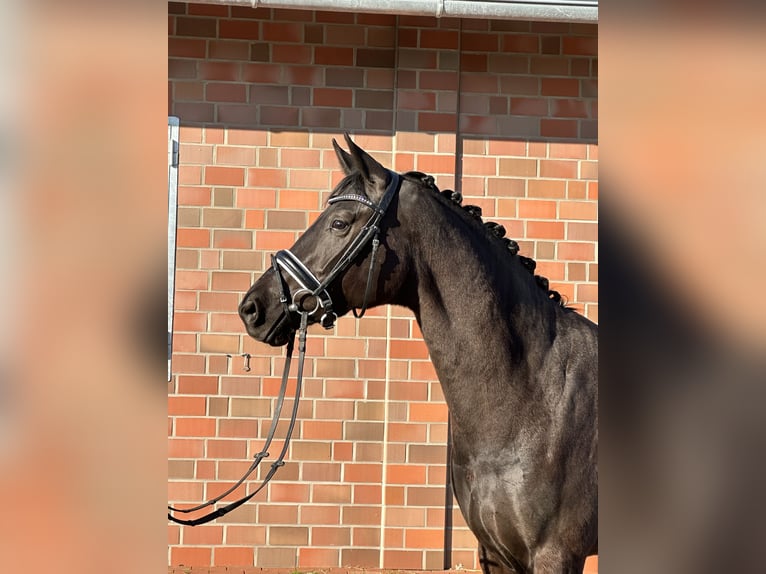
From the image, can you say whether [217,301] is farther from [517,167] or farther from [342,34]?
[517,167]

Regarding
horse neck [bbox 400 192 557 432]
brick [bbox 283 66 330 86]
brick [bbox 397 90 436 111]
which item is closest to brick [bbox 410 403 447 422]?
brick [bbox 397 90 436 111]

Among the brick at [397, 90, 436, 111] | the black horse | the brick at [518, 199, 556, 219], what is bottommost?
the black horse

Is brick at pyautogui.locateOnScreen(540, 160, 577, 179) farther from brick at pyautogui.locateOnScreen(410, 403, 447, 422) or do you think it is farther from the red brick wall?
brick at pyautogui.locateOnScreen(410, 403, 447, 422)

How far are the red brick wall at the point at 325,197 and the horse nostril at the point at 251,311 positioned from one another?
214cm

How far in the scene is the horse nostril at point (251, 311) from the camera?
2949mm

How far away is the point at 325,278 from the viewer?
291 centimetres

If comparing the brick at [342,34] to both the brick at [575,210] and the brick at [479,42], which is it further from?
the brick at [575,210]

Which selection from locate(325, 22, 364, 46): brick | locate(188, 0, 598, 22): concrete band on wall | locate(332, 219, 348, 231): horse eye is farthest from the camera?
locate(325, 22, 364, 46): brick

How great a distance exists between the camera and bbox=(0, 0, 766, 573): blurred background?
49 cm

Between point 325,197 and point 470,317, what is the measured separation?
2.45 meters

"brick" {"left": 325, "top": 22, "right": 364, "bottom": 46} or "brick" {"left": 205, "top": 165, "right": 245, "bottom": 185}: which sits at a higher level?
"brick" {"left": 325, "top": 22, "right": 364, "bottom": 46}
